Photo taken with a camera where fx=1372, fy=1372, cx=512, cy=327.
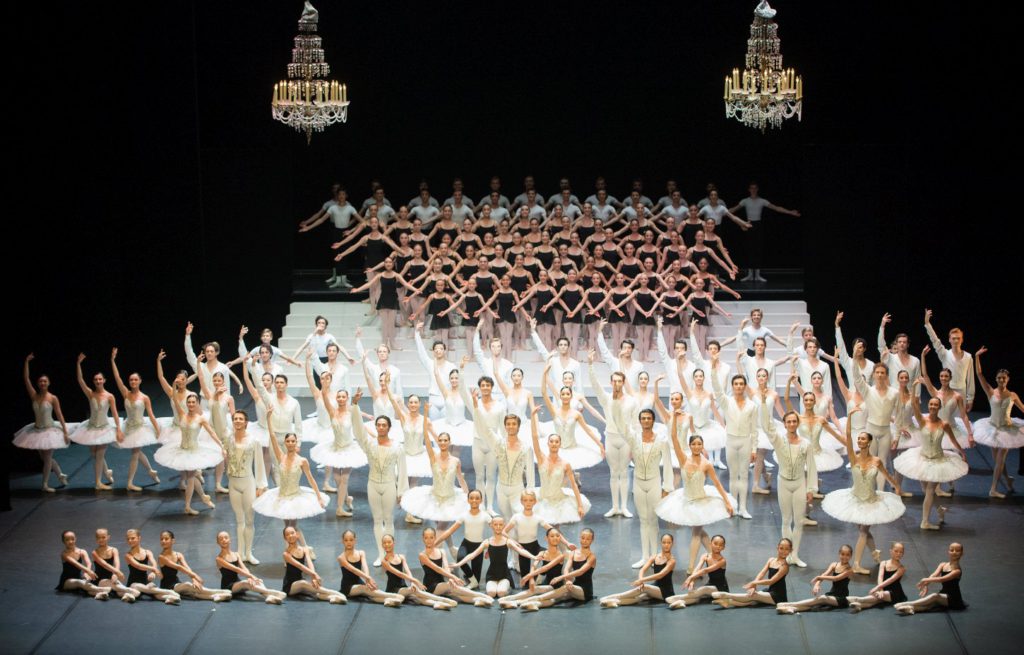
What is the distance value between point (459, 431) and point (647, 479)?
2.11m

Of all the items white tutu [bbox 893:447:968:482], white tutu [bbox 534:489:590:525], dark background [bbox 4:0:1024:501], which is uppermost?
dark background [bbox 4:0:1024:501]

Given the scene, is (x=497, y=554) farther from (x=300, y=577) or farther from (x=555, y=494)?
(x=300, y=577)

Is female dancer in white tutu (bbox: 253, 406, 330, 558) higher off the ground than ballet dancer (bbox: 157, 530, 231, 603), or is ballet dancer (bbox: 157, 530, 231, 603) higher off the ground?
female dancer in white tutu (bbox: 253, 406, 330, 558)

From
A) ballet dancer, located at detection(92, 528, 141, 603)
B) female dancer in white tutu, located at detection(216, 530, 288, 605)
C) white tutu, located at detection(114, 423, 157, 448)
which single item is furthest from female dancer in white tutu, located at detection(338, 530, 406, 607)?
white tutu, located at detection(114, 423, 157, 448)

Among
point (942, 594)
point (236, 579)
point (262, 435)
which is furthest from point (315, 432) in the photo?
point (942, 594)

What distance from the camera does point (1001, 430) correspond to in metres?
11.2

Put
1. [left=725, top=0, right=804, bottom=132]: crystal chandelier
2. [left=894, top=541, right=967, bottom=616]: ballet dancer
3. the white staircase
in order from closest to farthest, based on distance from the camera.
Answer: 1. [left=894, top=541, right=967, bottom=616]: ballet dancer
2. [left=725, top=0, right=804, bottom=132]: crystal chandelier
3. the white staircase

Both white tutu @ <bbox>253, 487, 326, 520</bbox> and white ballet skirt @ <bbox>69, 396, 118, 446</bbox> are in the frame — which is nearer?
white tutu @ <bbox>253, 487, 326, 520</bbox>

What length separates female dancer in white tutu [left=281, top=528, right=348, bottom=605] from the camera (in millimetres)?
9164

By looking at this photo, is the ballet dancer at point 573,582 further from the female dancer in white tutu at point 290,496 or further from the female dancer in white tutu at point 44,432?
the female dancer in white tutu at point 44,432

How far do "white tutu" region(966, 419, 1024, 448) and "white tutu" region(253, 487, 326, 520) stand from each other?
5100 millimetres

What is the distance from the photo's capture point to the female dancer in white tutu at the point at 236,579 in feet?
30.1

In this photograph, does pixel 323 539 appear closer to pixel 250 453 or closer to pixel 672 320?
pixel 250 453

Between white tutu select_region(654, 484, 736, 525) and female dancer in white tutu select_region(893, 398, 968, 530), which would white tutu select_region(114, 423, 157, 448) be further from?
female dancer in white tutu select_region(893, 398, 968, 530)
